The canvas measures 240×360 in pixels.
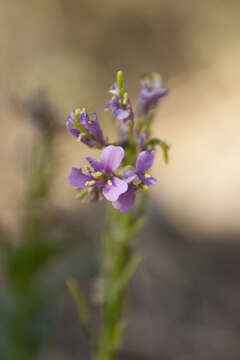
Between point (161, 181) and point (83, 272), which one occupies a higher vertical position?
point (161, 181)

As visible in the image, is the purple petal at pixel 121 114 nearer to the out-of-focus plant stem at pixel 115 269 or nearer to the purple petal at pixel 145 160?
the purple petal at pixel 145 160

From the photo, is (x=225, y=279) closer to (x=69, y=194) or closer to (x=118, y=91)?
(x=69, y=194)

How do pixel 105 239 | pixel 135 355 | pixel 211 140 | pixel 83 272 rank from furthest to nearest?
pixel 211 140
pixel 135 355
pixel 83 272
pixel 105 239

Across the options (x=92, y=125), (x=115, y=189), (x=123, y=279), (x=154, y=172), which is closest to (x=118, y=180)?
(x=115, y=189)

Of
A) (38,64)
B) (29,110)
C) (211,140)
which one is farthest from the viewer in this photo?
(38,64)

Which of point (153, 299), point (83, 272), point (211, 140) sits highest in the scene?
point (211, 140)

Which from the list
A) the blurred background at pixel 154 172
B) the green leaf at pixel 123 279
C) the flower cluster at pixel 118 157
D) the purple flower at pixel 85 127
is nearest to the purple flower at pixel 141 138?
the flower cluster at pixel 118 157

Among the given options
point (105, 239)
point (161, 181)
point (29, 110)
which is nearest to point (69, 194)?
point (161, 181)

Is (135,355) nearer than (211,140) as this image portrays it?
Yes

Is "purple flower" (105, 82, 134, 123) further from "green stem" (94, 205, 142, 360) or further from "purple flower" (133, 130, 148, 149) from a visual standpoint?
"green stem" (94, 205, 142, 360)
